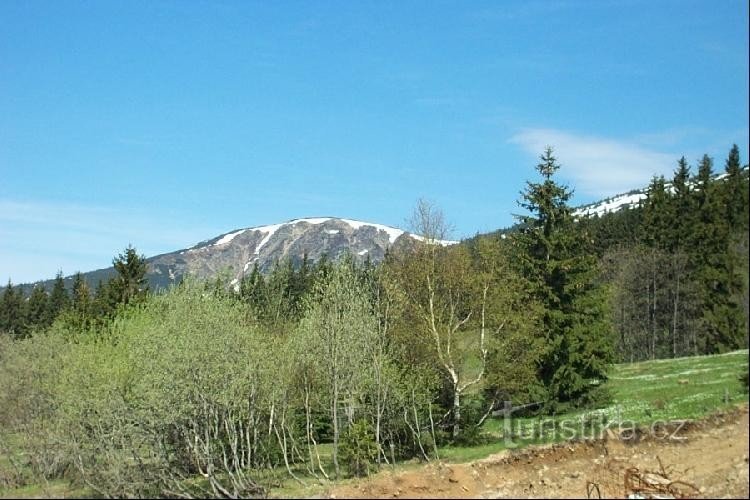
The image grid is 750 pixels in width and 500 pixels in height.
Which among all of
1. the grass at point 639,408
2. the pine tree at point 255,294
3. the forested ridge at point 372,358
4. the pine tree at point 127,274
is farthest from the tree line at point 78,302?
the grass at point 639,408

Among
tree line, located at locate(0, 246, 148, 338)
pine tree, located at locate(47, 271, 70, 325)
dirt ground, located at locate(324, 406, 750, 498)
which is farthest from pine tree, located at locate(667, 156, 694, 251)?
pine tree, located at locate(47, 271, 70, 325)

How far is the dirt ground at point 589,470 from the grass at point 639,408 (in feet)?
2.78

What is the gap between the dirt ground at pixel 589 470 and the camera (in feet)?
58.3

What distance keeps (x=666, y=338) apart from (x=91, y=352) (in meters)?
29.5

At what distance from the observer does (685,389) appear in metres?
23.5

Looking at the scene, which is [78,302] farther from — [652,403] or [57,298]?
[652,403]

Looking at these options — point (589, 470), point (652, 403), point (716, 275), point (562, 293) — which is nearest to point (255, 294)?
point (562, 293)

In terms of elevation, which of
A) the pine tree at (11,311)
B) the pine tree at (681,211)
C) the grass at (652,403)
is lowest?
the grass at (652,403)

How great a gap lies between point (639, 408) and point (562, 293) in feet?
29.2

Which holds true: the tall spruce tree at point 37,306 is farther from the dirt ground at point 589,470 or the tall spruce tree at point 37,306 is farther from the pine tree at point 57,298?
the dirt ground at point 589,470

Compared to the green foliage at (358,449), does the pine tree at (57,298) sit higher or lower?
higher

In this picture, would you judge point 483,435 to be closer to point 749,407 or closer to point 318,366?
point 318,366

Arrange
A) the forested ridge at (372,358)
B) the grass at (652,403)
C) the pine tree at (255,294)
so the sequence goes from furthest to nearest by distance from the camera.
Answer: the pine tree at (255,294)
the forested ridge at (372,358)
the grass at (652,403)

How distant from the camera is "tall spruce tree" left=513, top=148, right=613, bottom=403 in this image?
32219 millimetres
